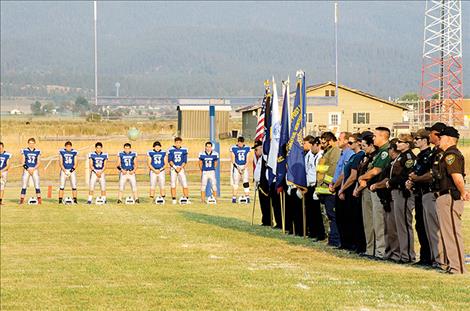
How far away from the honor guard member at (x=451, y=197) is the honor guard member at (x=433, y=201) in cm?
10

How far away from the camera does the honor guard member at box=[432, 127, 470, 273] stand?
1440 centimetres

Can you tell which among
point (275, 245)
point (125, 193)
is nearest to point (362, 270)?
point (275, 245)

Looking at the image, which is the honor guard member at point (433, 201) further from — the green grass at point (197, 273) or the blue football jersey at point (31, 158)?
the blue football jersey at point (31, 158)

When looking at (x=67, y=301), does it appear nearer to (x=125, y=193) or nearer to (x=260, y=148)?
(x=260, y=148)

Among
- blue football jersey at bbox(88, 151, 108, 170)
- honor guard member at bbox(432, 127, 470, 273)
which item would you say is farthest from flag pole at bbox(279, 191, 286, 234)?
blue football jersey at bbox(88, 151, 108, 170)

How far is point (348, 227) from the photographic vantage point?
58.6ft

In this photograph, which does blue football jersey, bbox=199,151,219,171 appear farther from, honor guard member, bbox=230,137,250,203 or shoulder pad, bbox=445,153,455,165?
shoulder pad, bbox=445,153,455,165

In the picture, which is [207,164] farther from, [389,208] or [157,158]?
[389,208]

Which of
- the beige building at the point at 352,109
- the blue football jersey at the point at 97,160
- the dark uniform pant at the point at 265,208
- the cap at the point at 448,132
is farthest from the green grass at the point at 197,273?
the beige building at the point at 352,109

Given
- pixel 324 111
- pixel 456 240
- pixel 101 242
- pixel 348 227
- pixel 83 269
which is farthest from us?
pixel 324 111

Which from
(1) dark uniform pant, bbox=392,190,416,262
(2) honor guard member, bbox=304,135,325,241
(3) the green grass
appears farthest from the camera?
(2) honor guard member, bbox=304,135,325,241

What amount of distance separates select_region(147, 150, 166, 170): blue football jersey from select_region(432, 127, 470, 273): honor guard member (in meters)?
17.6

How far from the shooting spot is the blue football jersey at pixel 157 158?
3148 centimetres

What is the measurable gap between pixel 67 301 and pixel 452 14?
209 ft
